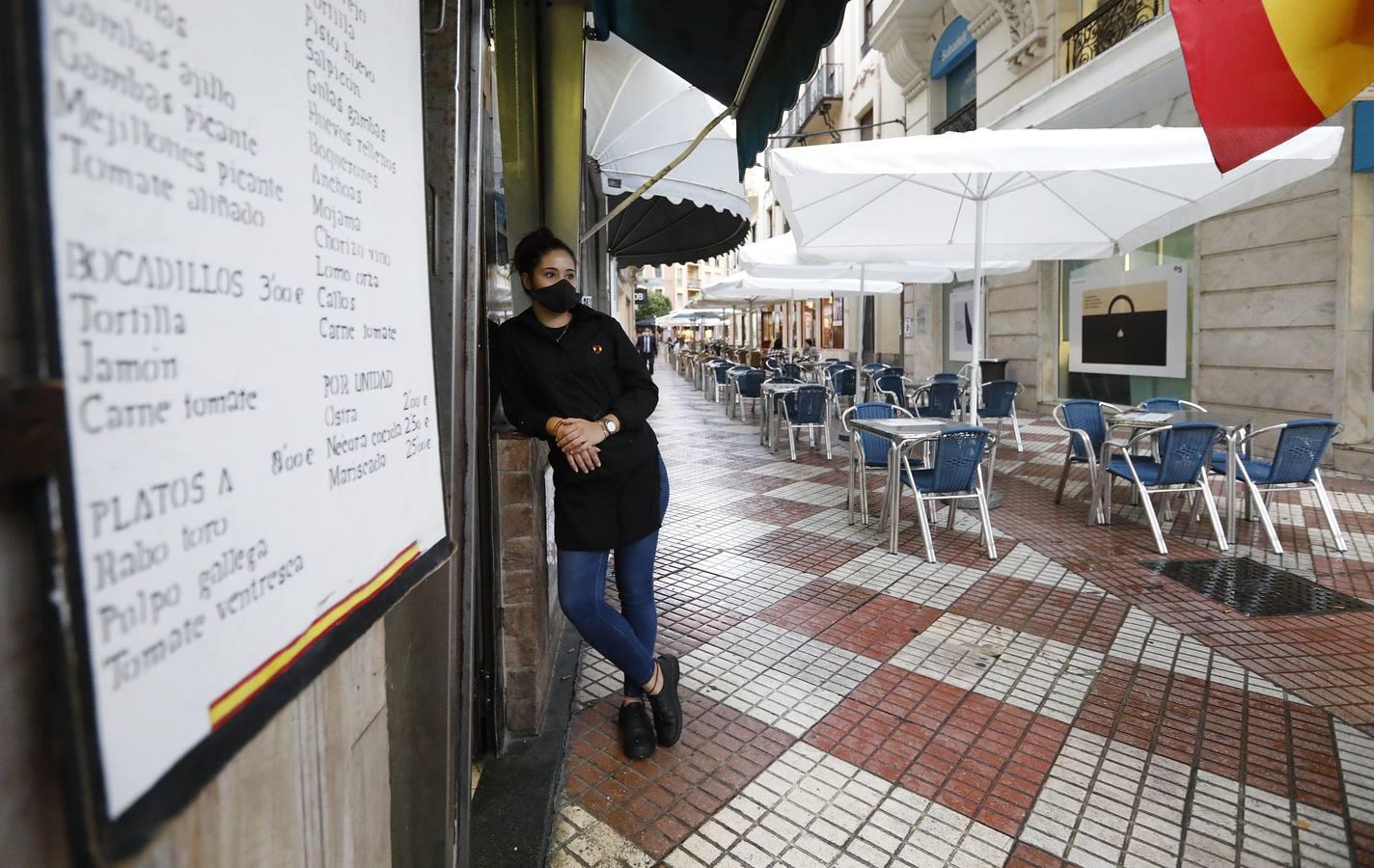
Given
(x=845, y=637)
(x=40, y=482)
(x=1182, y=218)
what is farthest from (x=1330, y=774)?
(x=1182, y=218)

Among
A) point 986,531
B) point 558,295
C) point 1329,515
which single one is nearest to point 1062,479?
point 1329,515

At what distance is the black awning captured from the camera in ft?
28.2

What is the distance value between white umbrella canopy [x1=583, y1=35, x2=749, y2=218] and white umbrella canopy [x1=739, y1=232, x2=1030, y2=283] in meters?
1.39

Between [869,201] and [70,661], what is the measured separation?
21.7 ft

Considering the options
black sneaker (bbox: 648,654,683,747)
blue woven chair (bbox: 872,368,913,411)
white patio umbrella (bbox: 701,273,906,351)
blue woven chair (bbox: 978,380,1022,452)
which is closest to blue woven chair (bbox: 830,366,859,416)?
blue woven chair (bbox: 872,368,913,411)

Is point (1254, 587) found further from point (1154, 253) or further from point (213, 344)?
point (1154, 253)

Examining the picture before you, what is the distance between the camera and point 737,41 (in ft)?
10.5

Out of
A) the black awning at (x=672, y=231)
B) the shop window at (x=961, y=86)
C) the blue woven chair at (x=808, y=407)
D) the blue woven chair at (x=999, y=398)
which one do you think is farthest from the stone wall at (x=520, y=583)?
the shop window at (x=961, y=86)

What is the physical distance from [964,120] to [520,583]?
1650 cm

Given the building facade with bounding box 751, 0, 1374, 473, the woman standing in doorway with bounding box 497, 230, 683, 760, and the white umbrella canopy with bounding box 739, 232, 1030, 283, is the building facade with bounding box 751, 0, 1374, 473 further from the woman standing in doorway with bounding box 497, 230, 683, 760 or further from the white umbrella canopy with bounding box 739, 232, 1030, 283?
the woman standing in doorway with bounding box 497, 230, 683, 760

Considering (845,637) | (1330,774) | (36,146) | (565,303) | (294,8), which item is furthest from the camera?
(845,637)

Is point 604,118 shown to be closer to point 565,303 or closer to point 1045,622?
point 565,303

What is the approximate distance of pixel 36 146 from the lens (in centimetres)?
50

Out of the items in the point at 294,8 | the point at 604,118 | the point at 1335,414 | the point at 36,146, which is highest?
the point at 604,118
